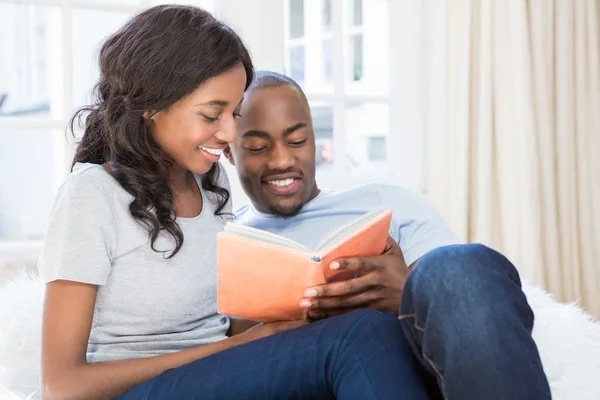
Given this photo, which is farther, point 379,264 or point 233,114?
point 233,114

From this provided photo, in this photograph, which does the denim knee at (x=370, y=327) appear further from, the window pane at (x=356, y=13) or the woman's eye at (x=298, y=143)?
the window pane at (x=356, y=13)

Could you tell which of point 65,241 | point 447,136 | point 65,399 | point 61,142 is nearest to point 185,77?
point 65,241

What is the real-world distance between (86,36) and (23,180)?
102cm

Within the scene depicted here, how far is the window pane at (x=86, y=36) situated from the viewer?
2.33 m

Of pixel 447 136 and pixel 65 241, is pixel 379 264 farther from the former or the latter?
pixel 447 136

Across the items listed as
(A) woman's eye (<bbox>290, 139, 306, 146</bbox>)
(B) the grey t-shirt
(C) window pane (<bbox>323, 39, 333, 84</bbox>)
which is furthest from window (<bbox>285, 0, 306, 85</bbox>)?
(B) the grey t-shirt

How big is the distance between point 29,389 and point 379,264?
716mm

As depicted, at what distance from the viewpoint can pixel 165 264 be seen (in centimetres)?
131

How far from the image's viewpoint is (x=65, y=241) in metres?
1.16

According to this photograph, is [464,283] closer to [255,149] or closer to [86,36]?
[255,149]

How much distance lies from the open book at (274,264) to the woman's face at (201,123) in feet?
0.87

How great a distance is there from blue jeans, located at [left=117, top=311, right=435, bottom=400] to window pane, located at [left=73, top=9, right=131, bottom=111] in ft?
4.56

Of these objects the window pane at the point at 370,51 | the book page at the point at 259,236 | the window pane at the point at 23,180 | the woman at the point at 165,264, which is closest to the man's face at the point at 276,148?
the woman at the point at 165,264

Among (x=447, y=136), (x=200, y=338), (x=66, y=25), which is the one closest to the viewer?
(x=200, y=338)
